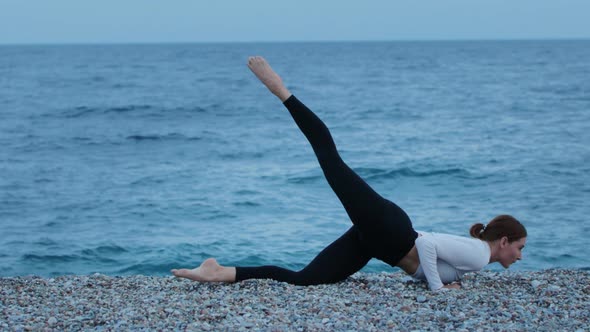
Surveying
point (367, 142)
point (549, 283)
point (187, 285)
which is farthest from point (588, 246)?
point (367, 142)

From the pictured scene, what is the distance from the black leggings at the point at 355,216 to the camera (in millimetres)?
6078

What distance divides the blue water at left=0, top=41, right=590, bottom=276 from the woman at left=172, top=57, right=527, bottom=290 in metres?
4.17

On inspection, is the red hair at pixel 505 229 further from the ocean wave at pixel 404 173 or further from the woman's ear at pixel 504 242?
the ocean wave at pixel 404 173

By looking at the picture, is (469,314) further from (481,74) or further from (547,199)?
(481,74)

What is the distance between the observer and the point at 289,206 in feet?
49.5

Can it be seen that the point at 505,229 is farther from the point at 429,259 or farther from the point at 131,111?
the point at 131,111

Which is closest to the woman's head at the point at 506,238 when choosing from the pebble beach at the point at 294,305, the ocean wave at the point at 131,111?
the pebble beach at the point at 294,305

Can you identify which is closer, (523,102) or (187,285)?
(187,285)

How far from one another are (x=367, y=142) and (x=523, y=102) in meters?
16.0

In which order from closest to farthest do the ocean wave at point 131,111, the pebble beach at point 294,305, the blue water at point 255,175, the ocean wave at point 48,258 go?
the pebble beach at point 294,305 < the ocean wave at point 48,258 < the blue water at point 255,175 < the ocean wave at point 131,111

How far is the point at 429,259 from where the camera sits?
6160mm

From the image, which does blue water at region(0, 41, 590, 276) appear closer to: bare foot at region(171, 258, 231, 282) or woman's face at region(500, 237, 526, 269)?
woman's face at region(500, 237, 526, 269)

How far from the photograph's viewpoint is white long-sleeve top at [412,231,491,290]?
612 centimetres

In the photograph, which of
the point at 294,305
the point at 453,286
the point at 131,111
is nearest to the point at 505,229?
the point at 453,286
